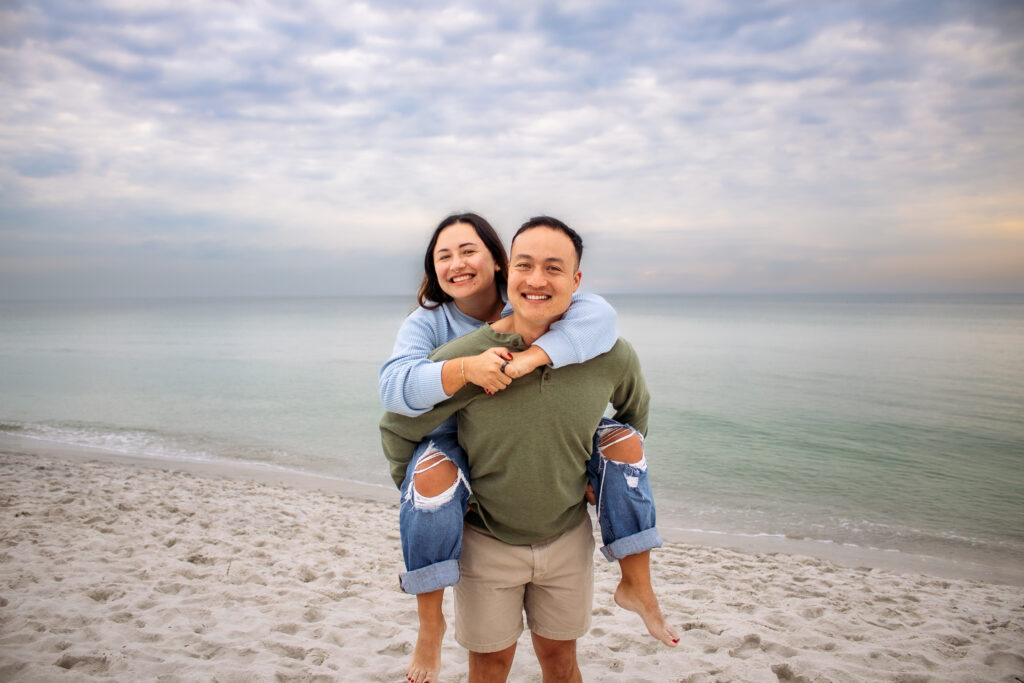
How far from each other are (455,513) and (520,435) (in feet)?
1.15

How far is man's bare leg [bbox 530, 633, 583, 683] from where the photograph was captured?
93.8 inches

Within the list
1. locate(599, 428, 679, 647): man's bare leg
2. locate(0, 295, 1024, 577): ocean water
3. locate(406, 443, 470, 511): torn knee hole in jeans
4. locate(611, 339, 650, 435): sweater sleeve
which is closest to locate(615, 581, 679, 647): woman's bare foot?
locate(599, 428, 679, 647): man's bare leg

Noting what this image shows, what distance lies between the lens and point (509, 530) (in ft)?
7.19

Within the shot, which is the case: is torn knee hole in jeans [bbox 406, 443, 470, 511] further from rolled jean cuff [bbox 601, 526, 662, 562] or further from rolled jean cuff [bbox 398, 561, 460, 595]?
rolled jean cuff [bbox 601, 526, 662, 562]

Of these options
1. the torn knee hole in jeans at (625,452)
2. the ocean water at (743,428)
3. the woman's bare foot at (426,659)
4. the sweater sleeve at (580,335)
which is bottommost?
the ocean water at (743,428)

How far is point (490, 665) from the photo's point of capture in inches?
89.5

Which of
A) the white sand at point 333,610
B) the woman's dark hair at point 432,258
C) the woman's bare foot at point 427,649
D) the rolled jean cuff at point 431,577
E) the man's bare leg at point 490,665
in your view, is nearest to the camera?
the rolled jean cuff at point 431,577

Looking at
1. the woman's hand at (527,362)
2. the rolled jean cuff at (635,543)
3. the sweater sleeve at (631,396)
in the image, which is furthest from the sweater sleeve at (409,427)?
the rolled jean cuff at (635,543)

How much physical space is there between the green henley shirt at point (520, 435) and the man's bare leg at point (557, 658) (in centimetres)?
50

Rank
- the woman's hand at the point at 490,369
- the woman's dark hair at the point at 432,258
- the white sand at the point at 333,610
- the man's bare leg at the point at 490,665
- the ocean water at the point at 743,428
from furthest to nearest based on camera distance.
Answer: the ocean water at the point at 743,428 < the white sand at the point at 333,610 < the woman's dark hair at the point at 432,258 < the man's bare leg at the point at 490,665 < the woman's hand at the point at 490,369

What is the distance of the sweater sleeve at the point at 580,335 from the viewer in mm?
2031

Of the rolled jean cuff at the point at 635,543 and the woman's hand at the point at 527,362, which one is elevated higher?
the woman's hand at the point at 527,362

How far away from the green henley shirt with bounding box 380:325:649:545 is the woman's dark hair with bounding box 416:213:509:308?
42 cm

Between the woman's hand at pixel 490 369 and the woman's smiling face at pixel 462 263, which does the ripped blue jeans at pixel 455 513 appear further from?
the woman's smiling face at pixel 462 263
